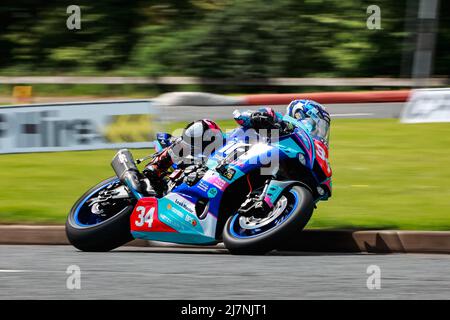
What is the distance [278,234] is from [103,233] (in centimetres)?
174

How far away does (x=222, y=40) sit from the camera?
24234 mm

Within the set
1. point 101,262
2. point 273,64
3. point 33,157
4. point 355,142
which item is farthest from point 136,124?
point 273,64

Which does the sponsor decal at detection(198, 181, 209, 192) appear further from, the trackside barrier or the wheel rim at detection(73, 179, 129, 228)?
the trackside barrier

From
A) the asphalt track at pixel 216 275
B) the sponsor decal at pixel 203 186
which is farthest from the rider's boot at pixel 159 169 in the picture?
the asphalt track at pixel 216 275

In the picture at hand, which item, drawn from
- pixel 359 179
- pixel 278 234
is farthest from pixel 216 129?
pixel 359 179

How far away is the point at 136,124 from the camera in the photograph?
13.6 metres

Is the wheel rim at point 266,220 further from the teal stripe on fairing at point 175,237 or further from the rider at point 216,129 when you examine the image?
the rider at point 216,129

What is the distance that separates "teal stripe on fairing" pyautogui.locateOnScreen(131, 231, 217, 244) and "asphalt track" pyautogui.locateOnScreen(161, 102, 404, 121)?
7.23 m

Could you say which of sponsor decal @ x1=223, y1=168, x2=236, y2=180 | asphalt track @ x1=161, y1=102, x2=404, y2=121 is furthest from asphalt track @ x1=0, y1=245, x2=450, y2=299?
asphalt track @ x1=161, y1=102, x2=404, y2=121

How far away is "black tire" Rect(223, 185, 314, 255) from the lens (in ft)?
27.8

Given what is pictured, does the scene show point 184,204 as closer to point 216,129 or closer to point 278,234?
point 216,129

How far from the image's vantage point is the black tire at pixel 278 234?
848 centimetres

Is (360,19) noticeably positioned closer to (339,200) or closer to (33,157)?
(33,157)
